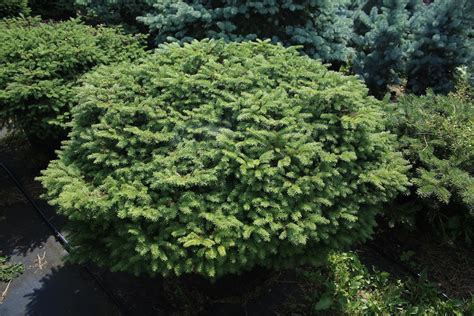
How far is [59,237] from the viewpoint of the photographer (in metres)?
4.05

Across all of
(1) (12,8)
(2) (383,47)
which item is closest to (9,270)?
(1) (12,8)

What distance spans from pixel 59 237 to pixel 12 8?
345 centimetres

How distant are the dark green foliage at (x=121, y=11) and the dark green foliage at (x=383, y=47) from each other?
8.57ft

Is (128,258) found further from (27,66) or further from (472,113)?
(472,113)

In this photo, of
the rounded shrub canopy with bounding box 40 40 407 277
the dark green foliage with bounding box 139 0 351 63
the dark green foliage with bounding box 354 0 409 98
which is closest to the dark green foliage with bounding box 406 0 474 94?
the dark green foliage with bounding box 354 0 409 98

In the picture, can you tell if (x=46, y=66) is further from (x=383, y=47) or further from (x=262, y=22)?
(x=383, y=47)

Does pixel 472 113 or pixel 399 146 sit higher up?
pixel 472 113

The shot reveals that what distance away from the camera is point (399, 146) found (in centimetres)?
374

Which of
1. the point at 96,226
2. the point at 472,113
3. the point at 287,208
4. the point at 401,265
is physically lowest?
the point at 401,265

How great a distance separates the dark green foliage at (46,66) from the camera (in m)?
4.03

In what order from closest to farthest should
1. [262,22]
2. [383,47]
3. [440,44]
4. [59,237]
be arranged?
[59,237]
[440,44]
[262,22]
[383,47]

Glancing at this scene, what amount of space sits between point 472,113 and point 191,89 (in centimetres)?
248

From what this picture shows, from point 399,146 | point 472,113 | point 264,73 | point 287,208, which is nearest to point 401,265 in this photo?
point 399,146

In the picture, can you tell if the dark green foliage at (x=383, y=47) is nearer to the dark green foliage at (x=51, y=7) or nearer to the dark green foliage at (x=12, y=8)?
the dark green foliage at (x=12, y=8)
